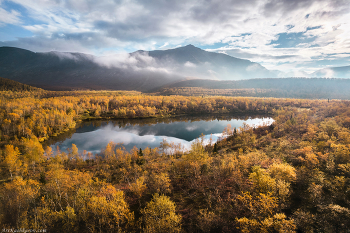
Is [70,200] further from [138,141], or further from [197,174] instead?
[138,141]

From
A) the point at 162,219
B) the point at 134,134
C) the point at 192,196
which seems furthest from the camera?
the point at 134,134

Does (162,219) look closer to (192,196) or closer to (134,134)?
(192,196)

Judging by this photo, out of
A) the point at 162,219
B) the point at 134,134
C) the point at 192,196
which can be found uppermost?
the point at 162,219

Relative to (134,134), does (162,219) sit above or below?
above

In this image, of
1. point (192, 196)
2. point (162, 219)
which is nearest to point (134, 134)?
point (192, 196)

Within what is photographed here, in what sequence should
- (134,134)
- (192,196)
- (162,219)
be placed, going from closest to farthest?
1. (162,219)
2. (192,196)
3. (134,134)

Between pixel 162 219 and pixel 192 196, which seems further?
pixel 192 196

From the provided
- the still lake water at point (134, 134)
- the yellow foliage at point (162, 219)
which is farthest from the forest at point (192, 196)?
the still lake water at point (134, 134)

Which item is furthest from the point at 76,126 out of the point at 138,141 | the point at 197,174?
the point at 197,174

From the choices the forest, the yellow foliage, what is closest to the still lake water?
the forest
